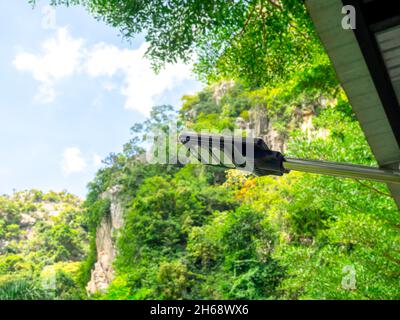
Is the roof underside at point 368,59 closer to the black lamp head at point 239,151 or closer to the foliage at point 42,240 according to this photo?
the black lamp head at point 239,151

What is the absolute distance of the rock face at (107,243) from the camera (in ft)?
61.4

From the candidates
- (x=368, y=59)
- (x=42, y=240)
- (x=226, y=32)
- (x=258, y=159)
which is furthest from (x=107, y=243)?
(x=368, y=59)

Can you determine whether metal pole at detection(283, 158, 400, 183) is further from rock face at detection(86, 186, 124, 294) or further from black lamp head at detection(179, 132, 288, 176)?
rock face at detection(86, 186, 124, 294)

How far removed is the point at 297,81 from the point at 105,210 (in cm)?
1349

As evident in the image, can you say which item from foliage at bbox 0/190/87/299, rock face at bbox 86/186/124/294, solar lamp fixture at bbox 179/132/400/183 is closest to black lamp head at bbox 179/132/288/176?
solar lamp fixture at bbox 179/132/400/183

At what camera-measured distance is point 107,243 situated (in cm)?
1961

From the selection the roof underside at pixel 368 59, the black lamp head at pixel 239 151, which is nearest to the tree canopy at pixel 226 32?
the black lamp head at pixel 239 151

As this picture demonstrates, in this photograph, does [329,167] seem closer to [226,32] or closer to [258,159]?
[258,159]

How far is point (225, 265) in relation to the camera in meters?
13.3

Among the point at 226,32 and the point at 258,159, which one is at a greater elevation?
the point at 226,32

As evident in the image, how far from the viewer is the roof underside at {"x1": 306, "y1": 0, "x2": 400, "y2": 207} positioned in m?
1.08

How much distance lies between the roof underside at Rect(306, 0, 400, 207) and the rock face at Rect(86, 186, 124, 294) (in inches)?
676

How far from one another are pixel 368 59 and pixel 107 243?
63.1 ft
